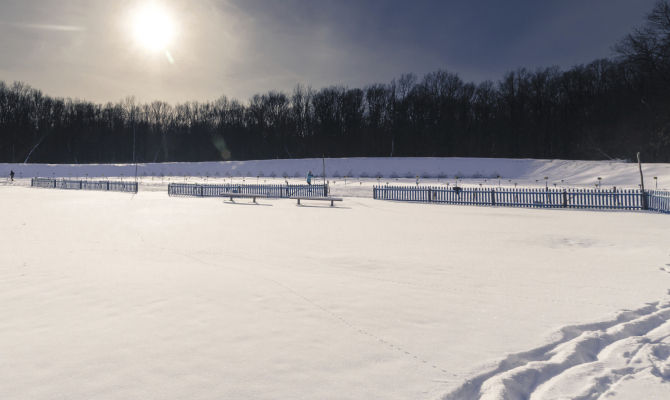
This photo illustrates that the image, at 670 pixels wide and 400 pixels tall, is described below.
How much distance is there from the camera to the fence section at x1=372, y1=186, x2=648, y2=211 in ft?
63.8

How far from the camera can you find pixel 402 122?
7769 centimetres

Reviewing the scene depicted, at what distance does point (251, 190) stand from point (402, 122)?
51.9 m

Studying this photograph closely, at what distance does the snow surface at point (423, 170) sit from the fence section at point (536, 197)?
552 inches

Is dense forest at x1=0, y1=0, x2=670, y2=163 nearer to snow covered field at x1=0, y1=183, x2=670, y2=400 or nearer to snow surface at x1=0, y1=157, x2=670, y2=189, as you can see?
snow surface at x1=0, y1=157, x2=670, y2=189

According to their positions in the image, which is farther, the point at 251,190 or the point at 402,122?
the point at 402,122

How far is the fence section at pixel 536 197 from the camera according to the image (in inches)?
766

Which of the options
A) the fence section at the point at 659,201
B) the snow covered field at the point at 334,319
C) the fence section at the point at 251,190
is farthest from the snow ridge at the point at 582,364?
the fence section at the point at 251,190

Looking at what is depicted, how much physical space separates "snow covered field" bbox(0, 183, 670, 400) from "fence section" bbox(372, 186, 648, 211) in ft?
32.0

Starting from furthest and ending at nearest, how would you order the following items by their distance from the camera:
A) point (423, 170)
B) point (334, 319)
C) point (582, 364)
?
point (423, 170) < point (334, 319) < point (582, 364)

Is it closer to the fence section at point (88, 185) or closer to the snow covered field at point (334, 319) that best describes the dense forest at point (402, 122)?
the fence section at point (88, 185)

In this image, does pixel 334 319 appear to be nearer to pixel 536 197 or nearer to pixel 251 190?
pixel 536 197

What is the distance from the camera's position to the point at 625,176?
121ft

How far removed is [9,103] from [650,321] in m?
116

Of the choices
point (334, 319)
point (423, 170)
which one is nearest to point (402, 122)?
point (423, 170)
